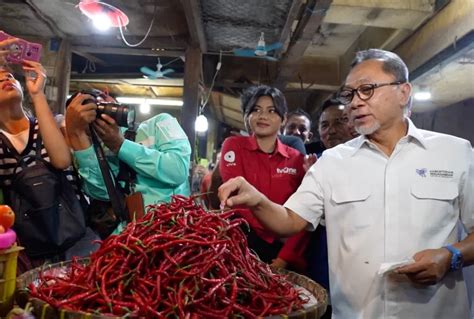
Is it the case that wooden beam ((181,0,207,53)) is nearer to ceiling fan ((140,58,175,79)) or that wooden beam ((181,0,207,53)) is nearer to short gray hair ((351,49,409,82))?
ceiling fan ((140,58,175,79))

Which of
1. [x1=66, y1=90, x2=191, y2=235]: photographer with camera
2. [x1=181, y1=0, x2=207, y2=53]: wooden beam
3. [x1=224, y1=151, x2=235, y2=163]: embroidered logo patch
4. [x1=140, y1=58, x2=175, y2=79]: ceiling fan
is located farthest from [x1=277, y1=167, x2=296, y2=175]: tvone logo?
[x1=140, y1=58, x2=175, y2=79]: ceiling fan

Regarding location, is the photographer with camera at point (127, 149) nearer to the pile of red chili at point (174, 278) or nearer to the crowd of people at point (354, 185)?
the crowd of people at point (354, 185)

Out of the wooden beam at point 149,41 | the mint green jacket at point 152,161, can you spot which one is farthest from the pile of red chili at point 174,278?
the wooden beam at point 149,41

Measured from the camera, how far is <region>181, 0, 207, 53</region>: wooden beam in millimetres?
3961

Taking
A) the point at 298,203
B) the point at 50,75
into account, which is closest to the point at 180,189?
the point at 298,203

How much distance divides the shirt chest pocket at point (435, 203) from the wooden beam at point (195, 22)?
9.34 ft

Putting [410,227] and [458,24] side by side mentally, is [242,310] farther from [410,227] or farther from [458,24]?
[458,24]

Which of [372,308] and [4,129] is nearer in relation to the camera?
[372,308]

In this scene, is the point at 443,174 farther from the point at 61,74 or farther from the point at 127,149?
the point at 61,74

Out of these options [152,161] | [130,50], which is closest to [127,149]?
[152,161]

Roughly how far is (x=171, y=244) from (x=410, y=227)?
132cm

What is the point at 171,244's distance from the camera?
146cm

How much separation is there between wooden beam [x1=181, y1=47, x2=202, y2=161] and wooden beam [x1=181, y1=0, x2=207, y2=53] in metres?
0.13

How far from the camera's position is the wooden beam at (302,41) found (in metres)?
3.91
